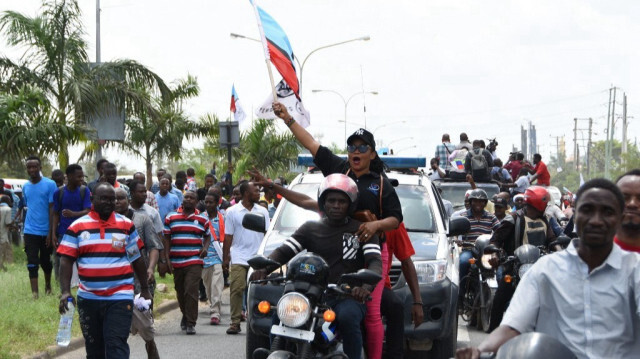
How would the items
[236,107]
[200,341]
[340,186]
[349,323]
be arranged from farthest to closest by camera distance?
[236,107] → [200,341] → [340,186] → [349,323]

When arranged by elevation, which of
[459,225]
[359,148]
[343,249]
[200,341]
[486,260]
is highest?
[359,148]

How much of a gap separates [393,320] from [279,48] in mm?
4905

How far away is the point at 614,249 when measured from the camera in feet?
12.7

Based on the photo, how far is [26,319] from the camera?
11.4 metres

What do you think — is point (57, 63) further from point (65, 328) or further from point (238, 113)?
point (65, 328)

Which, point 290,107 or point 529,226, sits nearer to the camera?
point 529,226

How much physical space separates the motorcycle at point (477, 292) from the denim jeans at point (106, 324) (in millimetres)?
4945

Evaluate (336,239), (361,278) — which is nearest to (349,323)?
(361,278)

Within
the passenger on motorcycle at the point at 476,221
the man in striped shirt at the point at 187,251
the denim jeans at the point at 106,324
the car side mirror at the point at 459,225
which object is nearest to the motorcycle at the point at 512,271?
the car side mirror at the point at 459,225

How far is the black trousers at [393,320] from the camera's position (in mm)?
7102

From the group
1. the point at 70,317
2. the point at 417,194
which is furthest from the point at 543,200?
the point at 70,317

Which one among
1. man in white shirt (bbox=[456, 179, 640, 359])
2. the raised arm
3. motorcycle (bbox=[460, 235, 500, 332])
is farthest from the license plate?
motorcycle (bbox=[460, 235, 500, 332])

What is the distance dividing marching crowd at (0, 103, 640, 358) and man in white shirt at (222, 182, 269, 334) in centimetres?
2

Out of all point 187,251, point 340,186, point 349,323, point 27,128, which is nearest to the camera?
point 349,323
